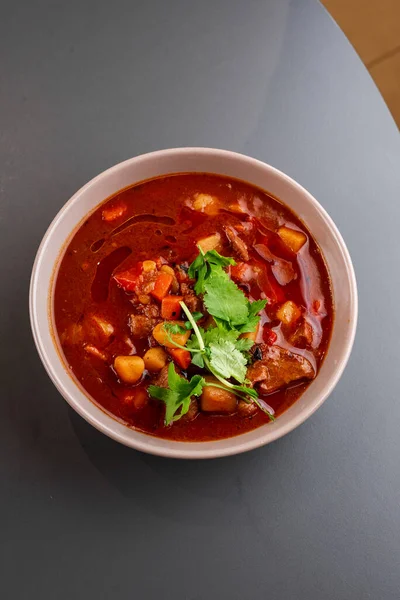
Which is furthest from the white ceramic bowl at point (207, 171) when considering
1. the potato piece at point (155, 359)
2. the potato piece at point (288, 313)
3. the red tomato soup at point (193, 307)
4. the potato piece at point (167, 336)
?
the potato piece at point (167, 336)

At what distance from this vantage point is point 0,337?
339 cm

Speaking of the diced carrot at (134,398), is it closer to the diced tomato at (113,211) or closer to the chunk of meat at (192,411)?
the chunk of meat at (192,411)

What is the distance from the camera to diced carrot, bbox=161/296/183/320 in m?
3.17

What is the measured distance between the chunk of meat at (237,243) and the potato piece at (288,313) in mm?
264

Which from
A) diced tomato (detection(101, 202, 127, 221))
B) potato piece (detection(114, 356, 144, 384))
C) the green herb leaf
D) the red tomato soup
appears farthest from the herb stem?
diced tomato (detection(101, 202, 127, 221))

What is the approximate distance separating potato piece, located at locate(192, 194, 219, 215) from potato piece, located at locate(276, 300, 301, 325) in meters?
0.52

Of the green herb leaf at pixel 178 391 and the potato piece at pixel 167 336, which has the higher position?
the potato piece at pixel 167 336

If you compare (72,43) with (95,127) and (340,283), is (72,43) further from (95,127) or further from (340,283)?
(340,283)

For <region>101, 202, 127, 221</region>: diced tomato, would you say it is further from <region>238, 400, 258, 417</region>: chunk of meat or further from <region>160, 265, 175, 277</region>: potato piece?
<region>238, 400, 258, 417</region>: chunk of meat

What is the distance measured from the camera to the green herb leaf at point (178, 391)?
9.55ft

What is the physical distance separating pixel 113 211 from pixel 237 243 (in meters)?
0.56

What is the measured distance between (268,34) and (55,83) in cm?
110

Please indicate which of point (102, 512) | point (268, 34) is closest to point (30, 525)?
point (102, 512)

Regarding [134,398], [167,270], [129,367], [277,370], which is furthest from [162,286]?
[277,370]
